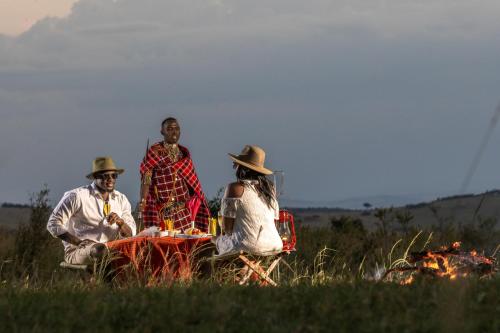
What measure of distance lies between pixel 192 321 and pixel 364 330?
1146 millimetres

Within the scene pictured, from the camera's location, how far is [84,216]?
37.6 ft

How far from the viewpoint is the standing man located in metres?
14.0

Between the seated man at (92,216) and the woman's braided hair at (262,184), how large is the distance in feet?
5.10

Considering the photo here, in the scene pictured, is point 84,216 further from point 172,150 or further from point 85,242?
point 172,150

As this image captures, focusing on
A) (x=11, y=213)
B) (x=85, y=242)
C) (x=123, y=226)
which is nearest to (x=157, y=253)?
(x=123, y=226)

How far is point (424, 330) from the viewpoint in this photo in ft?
24.1

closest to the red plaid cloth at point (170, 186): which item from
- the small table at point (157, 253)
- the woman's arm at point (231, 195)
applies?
the small table at point (157, 253)

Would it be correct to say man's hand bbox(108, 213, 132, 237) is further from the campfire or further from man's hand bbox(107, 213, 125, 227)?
the campfire

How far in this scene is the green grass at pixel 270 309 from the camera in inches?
293

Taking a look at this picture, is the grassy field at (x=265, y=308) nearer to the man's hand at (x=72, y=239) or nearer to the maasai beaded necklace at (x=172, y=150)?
the man's hand at (x=72, y=239)

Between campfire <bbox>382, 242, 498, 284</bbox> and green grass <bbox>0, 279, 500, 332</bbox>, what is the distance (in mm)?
659

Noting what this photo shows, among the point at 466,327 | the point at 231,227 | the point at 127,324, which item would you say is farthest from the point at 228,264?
the point at 466,327

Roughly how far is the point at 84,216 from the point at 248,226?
1987mm

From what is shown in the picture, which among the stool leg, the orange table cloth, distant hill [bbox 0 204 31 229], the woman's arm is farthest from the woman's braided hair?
distant hill [bbox 0 204 31 229]
